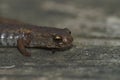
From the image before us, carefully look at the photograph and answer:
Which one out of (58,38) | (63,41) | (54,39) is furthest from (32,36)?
(63,41)

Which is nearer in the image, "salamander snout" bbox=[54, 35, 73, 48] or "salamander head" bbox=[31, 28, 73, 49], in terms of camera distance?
"salamander snout" bbox=[54, 35, 73, 48]

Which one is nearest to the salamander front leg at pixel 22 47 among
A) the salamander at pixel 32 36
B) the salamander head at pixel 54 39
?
the salamander at pixel 32 36

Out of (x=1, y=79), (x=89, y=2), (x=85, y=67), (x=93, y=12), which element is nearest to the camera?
(x=1, y=79)

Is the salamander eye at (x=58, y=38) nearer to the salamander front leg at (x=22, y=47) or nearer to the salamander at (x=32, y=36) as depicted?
the salamander at (x=32, y=36)

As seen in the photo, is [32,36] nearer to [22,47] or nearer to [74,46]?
[22,47]

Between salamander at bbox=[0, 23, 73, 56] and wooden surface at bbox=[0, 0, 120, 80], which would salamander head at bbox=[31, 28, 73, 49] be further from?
wooden surface at bbox=[0, 0, 120, 80]

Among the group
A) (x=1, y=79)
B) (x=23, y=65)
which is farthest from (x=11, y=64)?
(x=1, y=79)

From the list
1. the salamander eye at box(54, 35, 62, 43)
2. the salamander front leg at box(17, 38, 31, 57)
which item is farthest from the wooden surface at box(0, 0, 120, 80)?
the salamander eye at box(54, 35, 62, 43)

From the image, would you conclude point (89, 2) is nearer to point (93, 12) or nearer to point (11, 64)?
point (93, 12)
